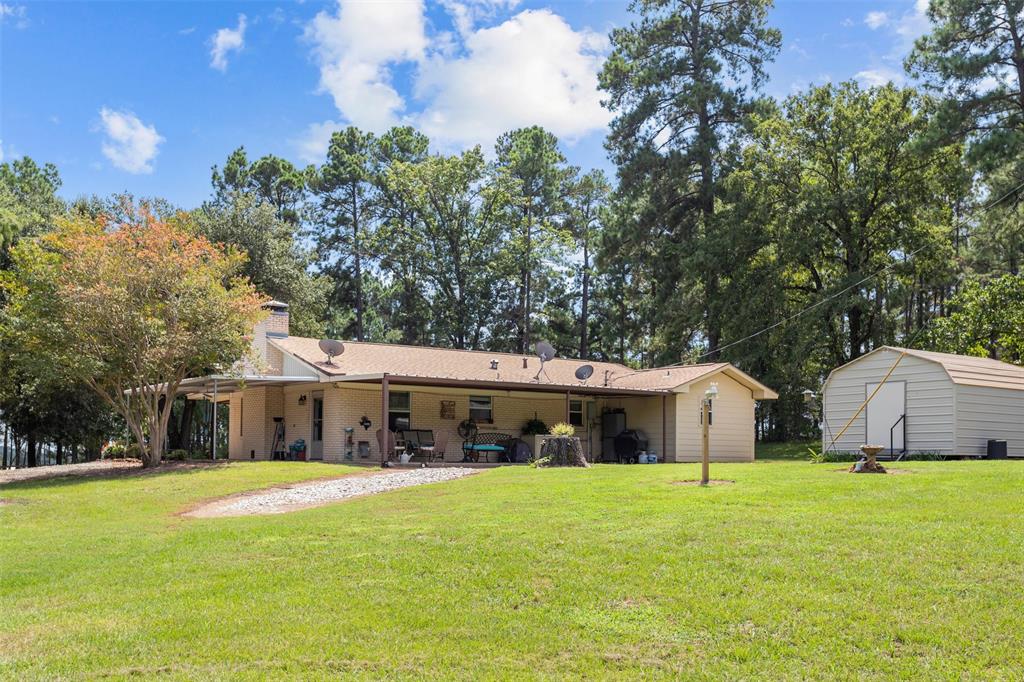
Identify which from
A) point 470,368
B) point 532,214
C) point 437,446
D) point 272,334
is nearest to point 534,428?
point 470,368

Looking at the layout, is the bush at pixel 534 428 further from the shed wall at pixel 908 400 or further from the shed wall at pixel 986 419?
the shed wall at pixel 986 419

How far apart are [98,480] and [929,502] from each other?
16.2 metres

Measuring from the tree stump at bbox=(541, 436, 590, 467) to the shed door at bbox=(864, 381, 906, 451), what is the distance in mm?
7391

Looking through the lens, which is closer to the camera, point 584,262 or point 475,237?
point 475,237

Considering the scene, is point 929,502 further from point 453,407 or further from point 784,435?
point 784,435

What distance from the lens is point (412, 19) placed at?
1675cm

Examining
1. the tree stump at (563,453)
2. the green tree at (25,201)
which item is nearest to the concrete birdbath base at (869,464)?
the tree stump at (563,453)

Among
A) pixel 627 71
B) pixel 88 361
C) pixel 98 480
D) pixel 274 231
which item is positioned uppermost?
pixel 627 71

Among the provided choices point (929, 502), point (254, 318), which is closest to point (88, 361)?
point (254, 318)

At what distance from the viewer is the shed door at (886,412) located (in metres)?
20.0

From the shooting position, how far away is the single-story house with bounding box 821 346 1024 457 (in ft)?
62.1

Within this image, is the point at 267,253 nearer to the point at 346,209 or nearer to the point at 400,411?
the point at 346,209

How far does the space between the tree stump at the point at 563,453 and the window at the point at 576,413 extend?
7.74m

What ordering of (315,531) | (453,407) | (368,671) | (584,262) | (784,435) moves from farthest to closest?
1. (584,262)
2. (784,435)
3. (453,407)
4. (315,531)
5. (368,671)
